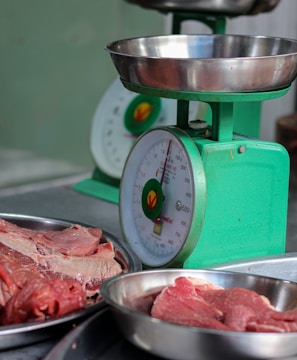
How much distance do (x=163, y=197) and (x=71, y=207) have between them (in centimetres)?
68

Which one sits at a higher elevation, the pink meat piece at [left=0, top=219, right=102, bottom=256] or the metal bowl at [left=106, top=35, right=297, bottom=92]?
the metal bowl at [left=106, top=35, right=297, bottom=92]

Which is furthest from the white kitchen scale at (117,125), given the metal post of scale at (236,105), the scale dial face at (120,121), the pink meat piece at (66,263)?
the pink meat piece at (66,263)

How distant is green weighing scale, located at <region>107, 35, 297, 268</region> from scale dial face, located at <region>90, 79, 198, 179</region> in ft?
1.82

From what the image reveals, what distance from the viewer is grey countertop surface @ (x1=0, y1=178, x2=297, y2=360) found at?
2.03 meters

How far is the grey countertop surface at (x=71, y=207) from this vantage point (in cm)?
203

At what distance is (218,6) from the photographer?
2.18 m

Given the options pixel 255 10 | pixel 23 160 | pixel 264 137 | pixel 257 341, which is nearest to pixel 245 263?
pixel 257 341

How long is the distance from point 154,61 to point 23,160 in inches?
72.8

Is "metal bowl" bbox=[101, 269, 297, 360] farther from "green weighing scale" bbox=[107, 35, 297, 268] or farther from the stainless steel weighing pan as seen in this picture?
"green weighing scale" bbox=[107, 35, 297, 268]

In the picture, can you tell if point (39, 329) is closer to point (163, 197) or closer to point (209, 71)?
point (163, 197)

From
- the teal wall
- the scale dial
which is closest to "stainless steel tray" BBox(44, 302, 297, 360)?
the scale dial

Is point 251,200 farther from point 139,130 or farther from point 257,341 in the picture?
point 139,130

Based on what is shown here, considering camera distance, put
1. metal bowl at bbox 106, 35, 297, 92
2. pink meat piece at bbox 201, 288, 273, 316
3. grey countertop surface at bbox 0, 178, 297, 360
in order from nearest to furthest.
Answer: pink meat piece at bbox 201, 288, 273, 316 < metal bowl at bbox 106, 35, 297, 92 < grey countertop surface at bbox 0, 178, 297, 360

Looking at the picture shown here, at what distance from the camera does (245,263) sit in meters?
1.56
